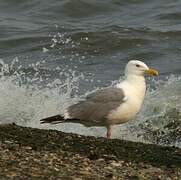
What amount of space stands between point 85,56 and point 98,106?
733 centimetres

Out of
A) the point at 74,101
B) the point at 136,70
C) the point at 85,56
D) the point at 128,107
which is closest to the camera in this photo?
the point at 128,107

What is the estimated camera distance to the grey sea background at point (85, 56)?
35.4ft

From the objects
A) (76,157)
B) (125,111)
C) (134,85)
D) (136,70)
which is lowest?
(76,157)

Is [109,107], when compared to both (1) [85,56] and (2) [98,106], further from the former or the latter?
(1) [85,56]

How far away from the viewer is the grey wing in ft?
27.2

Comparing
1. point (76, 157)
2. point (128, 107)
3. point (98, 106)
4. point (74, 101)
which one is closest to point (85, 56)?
point (74, 101)

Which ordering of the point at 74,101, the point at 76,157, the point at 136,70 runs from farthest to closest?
the point at 74,101
the point at 136,70
the point at 76,157

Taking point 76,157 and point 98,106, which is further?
point 98,106

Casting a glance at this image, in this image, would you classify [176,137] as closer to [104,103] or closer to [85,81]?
[104,103]

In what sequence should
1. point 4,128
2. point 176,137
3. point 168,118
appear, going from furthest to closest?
1. point 168,118
2. point 176,137
3. point 4,128

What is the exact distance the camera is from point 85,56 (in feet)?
51.3

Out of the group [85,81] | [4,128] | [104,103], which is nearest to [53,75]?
[85,81]

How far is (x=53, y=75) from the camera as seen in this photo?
13.8 meters

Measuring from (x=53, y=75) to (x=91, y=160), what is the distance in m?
7.50
